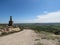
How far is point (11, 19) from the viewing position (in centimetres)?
3812

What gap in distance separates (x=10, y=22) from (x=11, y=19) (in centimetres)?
151

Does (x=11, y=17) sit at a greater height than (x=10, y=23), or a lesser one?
greater

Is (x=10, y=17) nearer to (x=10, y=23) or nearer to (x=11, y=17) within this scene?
(x=11, y=17)

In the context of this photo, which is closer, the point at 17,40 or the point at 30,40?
the point at 30,40

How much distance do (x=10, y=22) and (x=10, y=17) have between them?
2.33m

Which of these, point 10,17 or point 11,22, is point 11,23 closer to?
point 11,22

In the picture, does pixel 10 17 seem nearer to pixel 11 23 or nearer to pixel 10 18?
pixel 10 18

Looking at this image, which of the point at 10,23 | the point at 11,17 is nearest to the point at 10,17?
the point at 11,17

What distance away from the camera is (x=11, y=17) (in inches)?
1506

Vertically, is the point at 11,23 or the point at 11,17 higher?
the point at 11,17

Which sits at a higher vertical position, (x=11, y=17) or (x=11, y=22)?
(x=11, y=17)

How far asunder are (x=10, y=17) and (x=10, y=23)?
280 cm

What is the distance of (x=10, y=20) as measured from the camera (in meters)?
38.4

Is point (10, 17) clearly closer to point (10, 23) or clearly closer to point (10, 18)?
point (10, 18)
